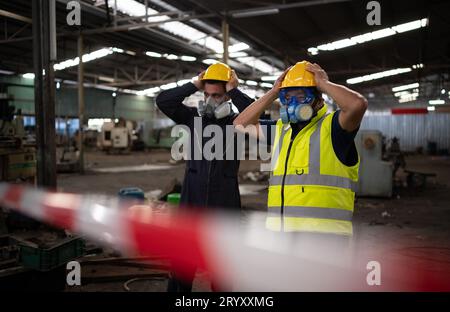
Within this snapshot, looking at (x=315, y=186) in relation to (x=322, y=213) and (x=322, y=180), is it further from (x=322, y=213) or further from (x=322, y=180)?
(x=322, y=213)

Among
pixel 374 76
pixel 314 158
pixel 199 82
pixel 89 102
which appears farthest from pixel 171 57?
pixel 314 158

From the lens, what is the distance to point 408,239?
6.18 metres

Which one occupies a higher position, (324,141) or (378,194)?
(324,141)

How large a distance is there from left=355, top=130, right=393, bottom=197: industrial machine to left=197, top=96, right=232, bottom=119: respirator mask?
282 inches

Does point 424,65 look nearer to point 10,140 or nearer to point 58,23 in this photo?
point 58,23

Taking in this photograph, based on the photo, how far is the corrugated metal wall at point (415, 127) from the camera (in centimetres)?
2711

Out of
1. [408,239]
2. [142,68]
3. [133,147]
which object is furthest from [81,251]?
[133,147]

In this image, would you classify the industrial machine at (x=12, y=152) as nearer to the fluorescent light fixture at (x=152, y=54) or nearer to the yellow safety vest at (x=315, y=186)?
the yellow safety vest at (x=315, y=186)

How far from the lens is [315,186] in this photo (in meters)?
2.29

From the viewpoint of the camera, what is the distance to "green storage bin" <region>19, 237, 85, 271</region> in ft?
12.0

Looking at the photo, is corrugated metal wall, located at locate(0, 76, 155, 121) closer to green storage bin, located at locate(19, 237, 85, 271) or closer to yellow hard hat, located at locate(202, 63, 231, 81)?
green storage bin, located at locate(19, 237, 85, 271)

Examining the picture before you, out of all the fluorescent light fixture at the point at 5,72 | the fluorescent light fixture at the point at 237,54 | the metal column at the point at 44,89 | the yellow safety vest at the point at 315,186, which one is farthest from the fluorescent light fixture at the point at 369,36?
the fluorescent light fixture at the point at 5,72

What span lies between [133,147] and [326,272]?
26.9 meters

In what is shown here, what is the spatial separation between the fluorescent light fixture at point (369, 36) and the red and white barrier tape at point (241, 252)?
9.51 metres
